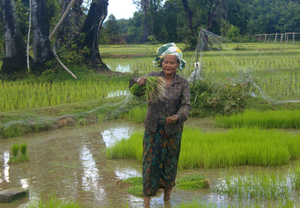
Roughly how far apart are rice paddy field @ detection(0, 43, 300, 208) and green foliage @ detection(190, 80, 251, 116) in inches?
8.8

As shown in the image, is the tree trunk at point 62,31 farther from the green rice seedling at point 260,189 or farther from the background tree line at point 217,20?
the background tree line at point 217,20

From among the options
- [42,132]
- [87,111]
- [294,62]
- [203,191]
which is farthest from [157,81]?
[294,62]

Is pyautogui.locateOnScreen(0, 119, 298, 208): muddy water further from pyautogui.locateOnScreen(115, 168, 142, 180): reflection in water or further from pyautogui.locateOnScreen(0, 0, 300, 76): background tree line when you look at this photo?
pyautogui.locateOnScreen(0, 0, 300, 76): background tree line

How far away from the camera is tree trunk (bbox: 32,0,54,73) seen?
10.4 metres

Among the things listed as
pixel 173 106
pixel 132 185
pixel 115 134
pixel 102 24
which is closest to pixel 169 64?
pixel 173 106

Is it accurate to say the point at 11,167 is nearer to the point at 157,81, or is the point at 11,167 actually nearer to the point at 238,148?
the point at 157,81

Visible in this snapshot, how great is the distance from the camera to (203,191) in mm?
3166

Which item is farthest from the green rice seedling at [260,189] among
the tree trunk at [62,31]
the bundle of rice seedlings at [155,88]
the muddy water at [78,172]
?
the tree trunk at [62,31]

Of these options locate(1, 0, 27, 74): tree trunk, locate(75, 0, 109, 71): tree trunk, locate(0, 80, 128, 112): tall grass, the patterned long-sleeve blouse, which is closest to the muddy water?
the patterned long-sleeve blouse

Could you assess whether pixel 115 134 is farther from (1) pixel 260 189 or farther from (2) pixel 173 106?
(1) pixel 260 189

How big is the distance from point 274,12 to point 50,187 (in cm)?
3420

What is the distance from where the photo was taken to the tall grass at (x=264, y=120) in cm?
576

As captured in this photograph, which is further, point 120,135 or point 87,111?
point 87,111

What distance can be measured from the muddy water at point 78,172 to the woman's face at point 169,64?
3.91ft
